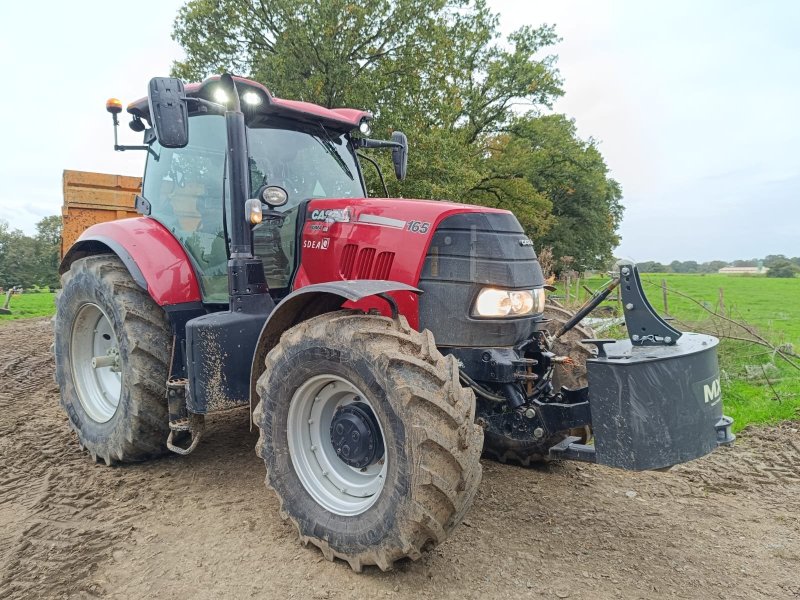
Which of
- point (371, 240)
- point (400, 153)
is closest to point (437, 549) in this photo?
point (371, 240)

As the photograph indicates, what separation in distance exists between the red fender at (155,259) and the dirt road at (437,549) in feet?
4.09

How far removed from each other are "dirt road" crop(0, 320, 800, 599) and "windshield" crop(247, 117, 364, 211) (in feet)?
6.48

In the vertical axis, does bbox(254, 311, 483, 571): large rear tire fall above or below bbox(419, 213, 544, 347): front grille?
below

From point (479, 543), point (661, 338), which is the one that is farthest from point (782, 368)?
point (479, 543)

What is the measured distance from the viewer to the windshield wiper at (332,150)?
420cm

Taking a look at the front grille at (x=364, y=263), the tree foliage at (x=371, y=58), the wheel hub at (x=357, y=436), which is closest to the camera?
the wheel hub at (x=357, y=436)

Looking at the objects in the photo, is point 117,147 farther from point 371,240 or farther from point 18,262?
point 18,262

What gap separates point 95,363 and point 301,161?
2.19 m

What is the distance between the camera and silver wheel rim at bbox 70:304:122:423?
4.38 meters

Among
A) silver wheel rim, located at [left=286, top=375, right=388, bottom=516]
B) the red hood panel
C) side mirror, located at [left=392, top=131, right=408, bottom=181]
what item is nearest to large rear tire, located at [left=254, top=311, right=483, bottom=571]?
silver wheel rim, located at [left=286, top=375, right=388, bottom=516]

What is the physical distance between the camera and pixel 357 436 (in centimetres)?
277

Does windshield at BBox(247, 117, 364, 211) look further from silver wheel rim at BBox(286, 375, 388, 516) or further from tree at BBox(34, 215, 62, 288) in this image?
tree at BBox(34, 215, 62, 288)

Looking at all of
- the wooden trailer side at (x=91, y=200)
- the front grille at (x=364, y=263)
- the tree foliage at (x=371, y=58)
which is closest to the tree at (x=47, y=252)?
the tree foliage at (x=371, y=58)

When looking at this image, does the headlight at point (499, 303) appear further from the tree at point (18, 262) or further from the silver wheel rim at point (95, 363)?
the tree at point (18, 262)
